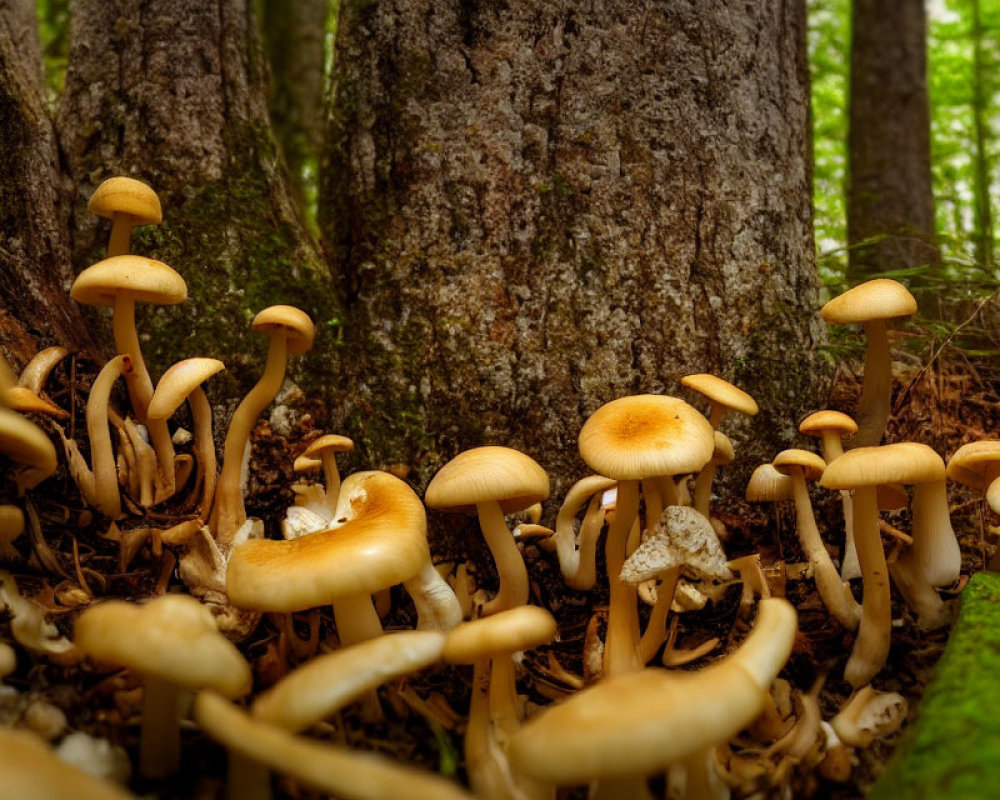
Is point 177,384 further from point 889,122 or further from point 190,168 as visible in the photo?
point 889,122

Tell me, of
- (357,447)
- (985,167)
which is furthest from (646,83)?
(985,167)

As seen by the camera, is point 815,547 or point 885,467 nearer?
point 885,467

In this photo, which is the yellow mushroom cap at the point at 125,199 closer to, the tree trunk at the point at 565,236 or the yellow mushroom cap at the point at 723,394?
the tree trunk at the point at 565,236

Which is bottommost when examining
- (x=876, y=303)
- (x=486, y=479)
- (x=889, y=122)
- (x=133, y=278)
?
(x=486, y=479)

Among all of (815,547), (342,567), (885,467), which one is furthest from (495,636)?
(815,547)

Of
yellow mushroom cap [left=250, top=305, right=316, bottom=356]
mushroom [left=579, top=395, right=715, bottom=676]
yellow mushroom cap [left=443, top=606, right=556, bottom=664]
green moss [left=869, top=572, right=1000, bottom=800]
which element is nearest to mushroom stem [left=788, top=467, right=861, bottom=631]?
green moss [left=869, top=572, right=1000, bottom=800]

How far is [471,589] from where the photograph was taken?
271 cm

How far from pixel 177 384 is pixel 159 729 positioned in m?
1.21

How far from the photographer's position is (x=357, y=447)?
3.00 metres

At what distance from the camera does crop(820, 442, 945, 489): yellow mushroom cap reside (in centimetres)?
204

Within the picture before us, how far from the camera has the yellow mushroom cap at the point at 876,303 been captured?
245 cm

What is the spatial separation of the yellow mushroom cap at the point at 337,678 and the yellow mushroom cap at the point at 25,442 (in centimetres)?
95

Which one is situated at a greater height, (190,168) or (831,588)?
(190,168)

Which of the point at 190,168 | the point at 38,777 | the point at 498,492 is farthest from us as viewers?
the point at 190,168
